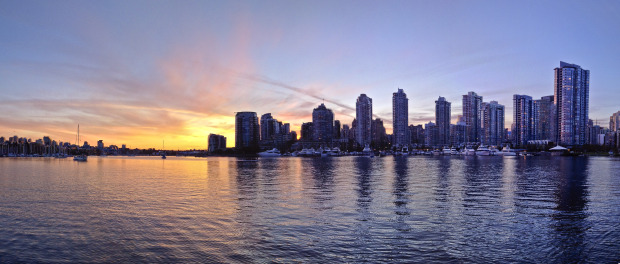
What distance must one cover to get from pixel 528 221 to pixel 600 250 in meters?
8.17

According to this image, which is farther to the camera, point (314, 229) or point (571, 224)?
point (571, 224)

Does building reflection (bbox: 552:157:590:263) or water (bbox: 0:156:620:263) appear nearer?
water (bbox: 0:156:620:263)

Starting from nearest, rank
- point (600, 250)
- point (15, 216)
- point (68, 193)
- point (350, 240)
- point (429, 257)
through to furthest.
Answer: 1. point (429, 257)
2. point (600, 250)
3. point (350, 240)
4. point (15, 216)
5. point (68, 193)

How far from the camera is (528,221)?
30625 mm

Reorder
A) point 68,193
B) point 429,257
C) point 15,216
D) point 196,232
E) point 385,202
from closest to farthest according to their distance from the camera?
point 429,257 < point 196,232 < point 15,216 < point 385,202 < point 68,193

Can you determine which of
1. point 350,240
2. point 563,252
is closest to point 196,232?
point 350,240

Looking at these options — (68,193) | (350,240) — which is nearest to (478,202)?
(350,240)

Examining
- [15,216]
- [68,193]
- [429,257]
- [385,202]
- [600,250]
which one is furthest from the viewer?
[68,193]

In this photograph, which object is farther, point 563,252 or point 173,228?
point 173,228

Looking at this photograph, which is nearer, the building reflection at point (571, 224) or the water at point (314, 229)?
the water at point (314, 229)

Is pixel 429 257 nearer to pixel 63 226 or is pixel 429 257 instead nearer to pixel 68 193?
pixel 63 226

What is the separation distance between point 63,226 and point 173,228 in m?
9.99

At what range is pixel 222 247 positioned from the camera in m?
23.4

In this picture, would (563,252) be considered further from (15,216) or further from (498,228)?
(15,216)
